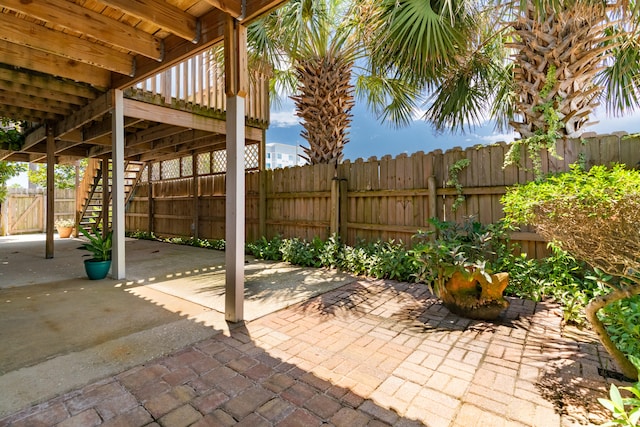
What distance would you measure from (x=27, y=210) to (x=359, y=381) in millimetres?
15158

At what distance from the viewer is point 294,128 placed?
6457mm

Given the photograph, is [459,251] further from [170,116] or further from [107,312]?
[170,116]

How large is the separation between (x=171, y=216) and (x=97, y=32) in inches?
260

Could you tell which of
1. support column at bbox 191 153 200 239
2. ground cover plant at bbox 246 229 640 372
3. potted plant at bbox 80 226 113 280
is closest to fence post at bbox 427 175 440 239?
ground cover plant at bbox 246 229 640 372

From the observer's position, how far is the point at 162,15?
3.00m

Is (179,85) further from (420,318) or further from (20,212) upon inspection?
(20,212)

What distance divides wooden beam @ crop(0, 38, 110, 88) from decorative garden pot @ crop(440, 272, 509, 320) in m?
5.33

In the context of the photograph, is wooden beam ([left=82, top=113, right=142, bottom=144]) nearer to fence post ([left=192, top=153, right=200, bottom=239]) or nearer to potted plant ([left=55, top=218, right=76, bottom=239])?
fence post ([left=192, top=153, right=200, bottom=239])

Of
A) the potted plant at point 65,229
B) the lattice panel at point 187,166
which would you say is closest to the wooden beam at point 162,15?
the lattice panel at point 187,166

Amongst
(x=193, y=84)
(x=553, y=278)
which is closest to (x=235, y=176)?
(x=553, y=278)

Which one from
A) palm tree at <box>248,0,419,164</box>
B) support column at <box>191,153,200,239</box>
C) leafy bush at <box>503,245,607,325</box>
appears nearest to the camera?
leafy bush at <box>503,245,607,325</box>

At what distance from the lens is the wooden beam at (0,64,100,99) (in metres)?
4.14

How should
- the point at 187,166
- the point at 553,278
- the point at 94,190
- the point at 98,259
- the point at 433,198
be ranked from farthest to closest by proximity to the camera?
the point at 94,190 < the point at 187,166 < the point at 98,259 < the point at 433,198 < the point at 553,278

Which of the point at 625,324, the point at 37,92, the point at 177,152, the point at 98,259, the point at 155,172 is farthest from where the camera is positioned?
the point at 155,172
